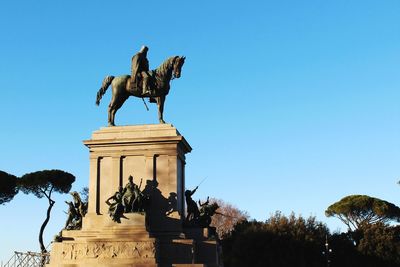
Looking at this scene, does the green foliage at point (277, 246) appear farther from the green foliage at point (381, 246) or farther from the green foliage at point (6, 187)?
the green foliage at point (6, 187)

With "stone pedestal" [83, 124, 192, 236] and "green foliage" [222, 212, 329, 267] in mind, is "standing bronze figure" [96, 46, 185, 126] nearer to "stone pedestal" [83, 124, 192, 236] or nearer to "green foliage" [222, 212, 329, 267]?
"stone pedestal" [83, 124, 192, 236]

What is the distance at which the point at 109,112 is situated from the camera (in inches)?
979

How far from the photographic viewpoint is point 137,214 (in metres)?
21.5

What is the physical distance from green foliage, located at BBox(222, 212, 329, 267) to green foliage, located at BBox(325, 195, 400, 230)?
19.1m

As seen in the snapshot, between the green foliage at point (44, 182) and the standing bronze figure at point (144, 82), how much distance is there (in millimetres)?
34975

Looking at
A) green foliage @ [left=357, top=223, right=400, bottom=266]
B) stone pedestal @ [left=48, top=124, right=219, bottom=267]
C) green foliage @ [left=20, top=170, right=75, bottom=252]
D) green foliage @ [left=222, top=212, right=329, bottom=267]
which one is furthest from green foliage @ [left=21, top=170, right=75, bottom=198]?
stone pedestal @ [left=48, top=124, right=219, bottom=267]

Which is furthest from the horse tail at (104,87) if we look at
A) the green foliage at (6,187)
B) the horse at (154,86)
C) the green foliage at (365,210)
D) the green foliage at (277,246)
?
the green foliage at (365,210)

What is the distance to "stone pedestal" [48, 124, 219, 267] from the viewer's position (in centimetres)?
2084

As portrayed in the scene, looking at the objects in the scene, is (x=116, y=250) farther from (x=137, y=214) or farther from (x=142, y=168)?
(x=142, y=168)

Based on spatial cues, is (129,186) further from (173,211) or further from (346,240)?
(346,240)

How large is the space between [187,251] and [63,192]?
39068mm

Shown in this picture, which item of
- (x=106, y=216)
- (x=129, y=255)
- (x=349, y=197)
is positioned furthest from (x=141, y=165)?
(x=349, y=197)

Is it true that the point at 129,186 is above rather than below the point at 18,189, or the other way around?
below

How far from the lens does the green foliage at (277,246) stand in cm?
4738
